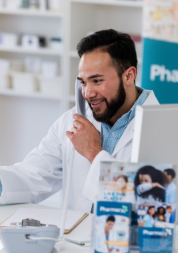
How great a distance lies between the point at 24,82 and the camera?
364 centimetres

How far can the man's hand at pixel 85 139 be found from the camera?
146 centimetres

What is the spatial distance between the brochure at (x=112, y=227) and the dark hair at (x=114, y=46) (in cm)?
90

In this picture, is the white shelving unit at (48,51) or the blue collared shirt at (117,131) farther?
the white shelving unit at (48,51)

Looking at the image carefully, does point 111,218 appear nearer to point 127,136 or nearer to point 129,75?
point 127,136

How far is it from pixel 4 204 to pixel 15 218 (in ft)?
0.73

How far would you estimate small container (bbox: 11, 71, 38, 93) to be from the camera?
361 cm

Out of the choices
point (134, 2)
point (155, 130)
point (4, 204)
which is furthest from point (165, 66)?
point (155, 130)

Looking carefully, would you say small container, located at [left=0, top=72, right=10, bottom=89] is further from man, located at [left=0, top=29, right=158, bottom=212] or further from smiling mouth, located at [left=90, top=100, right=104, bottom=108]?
smiling mouth, located at [left=90, top=100, right=104, bottom=108]

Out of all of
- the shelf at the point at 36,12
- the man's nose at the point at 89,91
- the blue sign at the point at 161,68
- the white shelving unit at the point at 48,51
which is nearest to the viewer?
the man's nose at the point at 89,91

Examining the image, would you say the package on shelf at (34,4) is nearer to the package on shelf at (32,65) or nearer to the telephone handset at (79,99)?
the package on shelf at (32,65)

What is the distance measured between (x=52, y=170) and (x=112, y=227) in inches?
35.0

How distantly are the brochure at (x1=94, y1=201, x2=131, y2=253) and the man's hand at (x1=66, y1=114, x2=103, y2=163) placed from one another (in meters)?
0.53

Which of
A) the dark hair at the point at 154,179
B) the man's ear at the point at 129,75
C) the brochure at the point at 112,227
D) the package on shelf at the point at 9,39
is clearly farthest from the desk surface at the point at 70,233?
the package on shelf at the point at 9,39

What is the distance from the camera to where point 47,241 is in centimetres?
104
